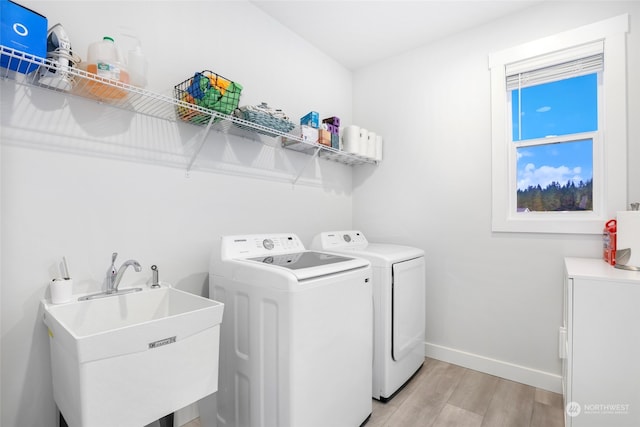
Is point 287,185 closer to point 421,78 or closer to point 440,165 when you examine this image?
point 440,165

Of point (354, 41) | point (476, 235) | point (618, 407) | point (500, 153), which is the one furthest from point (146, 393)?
point (354, 41)

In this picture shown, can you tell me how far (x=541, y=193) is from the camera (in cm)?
224

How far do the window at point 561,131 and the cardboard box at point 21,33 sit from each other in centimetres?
260

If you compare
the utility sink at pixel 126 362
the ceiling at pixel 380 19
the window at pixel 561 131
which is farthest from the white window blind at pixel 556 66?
the utility sink at pixel 126 362

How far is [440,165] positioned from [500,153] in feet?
1.47

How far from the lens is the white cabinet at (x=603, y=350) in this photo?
4.47 feet

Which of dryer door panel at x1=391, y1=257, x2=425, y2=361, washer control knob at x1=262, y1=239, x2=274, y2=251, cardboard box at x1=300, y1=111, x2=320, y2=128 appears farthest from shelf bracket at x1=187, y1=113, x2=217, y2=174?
dryer door panel at x1=391, y1=257, x2=425, y2=361

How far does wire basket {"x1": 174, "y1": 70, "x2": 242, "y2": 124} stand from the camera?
5.14 ft

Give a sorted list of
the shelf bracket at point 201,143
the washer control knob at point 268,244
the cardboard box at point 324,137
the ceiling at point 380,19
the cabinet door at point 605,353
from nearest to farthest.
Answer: the cabinet door at point 605,353, the shelf bracket at point 201,143, the washer control knob at point 268,244, the ceiling at point 380,19, the cardboard box at point 324,137

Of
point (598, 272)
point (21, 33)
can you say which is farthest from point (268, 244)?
point (598, 272)

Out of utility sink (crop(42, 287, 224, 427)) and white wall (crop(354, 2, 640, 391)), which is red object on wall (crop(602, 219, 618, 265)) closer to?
white wall (crop(354, 2, 640, 391))

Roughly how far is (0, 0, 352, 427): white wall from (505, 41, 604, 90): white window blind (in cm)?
164

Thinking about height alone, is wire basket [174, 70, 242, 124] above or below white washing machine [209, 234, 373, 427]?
above

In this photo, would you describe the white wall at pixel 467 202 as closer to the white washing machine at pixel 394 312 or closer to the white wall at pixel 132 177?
the white washing machine at pixel 394 312
